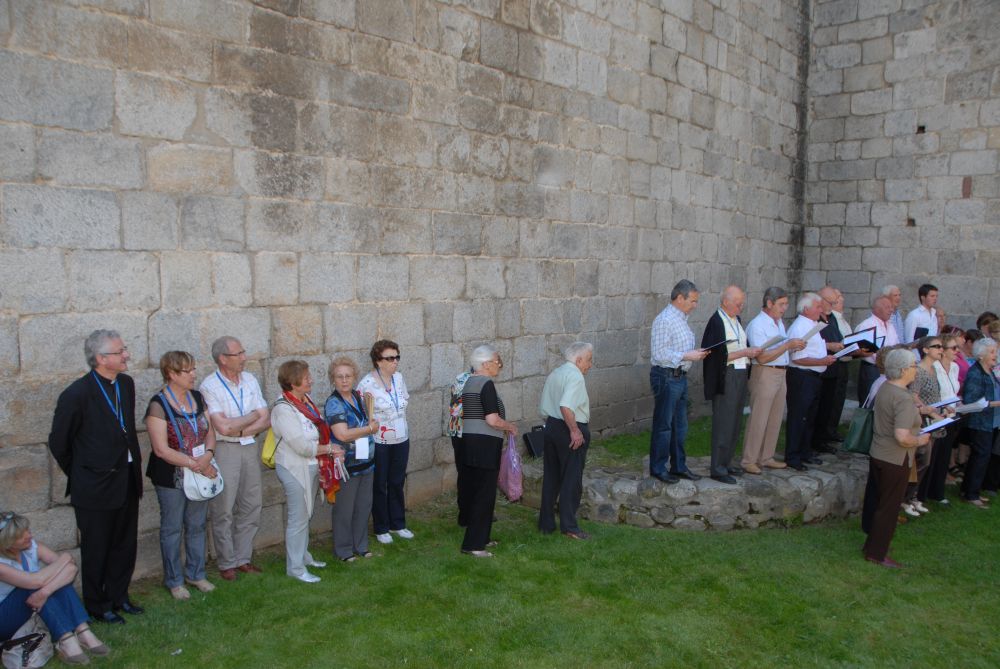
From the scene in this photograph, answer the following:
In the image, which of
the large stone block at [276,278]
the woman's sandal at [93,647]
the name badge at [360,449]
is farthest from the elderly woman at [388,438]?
the woman's sandal at [93,647]

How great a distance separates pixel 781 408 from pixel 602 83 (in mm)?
3967

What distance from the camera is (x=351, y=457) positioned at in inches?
227

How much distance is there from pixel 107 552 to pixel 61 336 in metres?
1.33

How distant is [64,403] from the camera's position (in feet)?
14.9

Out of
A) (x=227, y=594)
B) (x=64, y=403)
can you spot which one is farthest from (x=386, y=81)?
(x=227, y=594)

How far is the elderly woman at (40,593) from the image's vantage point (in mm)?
4074

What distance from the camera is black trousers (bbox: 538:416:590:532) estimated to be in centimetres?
632

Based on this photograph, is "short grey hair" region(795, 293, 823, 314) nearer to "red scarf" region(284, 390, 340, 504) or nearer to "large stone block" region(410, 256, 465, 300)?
"large stone block" region(410, 256, 465, 300)

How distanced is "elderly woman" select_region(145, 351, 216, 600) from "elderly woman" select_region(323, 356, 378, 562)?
2.93 feet

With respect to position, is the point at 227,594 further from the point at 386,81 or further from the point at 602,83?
the point at 602,83

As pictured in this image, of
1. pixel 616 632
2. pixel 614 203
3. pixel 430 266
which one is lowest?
pixel 616 632

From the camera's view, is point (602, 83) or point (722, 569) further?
point (602, 83)

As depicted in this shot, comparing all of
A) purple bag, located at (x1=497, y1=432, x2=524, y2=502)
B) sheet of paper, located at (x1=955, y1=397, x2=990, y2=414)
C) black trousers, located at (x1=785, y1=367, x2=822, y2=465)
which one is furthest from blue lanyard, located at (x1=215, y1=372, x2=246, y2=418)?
sheet of paper, located at (x1=955, y1=397, x2=990, y2=414)

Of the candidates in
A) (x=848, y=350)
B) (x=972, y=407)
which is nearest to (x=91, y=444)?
(x=848, y=350)
